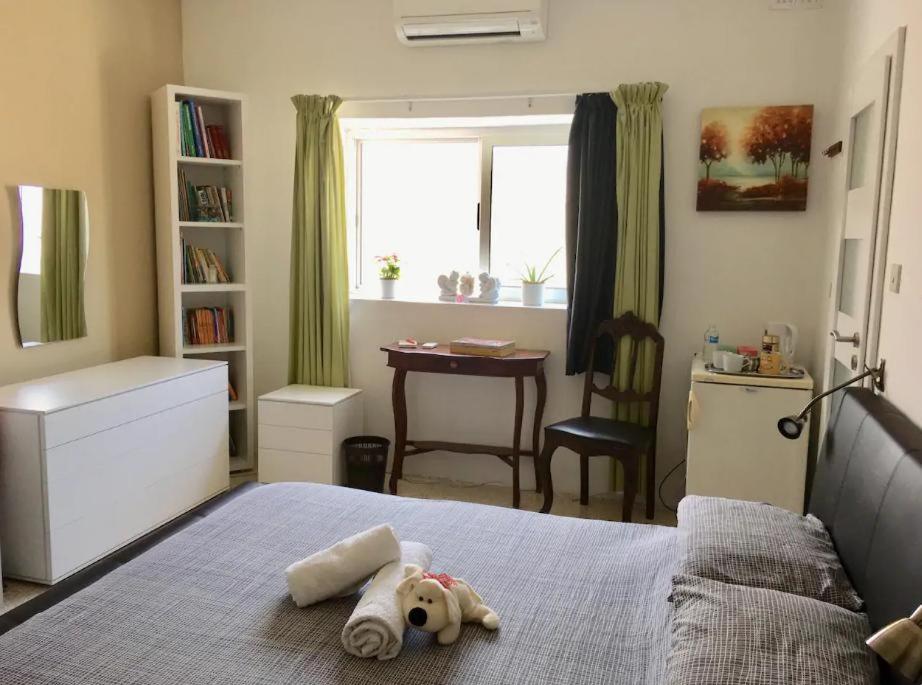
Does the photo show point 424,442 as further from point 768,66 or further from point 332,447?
point 768,66

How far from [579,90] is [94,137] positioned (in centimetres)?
240

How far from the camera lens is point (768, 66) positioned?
354 centimetres

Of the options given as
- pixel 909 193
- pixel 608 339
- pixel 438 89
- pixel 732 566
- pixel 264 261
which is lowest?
pixel 732 566

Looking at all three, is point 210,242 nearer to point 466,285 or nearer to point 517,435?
point 466,285

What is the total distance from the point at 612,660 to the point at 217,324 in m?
3.21

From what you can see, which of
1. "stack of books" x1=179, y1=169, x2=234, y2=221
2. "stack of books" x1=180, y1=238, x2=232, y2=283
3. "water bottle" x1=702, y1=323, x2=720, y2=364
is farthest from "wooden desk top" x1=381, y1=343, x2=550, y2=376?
"stack of books" x1=179, y1=169, x2=234, y2=221

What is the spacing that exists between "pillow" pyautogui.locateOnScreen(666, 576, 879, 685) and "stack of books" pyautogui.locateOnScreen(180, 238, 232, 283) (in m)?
3.32

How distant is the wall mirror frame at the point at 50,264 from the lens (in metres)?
3.26

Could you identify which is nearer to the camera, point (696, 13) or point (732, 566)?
point (732, 566)

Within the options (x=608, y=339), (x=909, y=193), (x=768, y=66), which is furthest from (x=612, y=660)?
(x=768, y=66)

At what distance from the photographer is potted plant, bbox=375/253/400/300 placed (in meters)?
4.30

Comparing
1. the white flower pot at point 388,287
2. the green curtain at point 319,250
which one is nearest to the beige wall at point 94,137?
the green curtain at point 319,250

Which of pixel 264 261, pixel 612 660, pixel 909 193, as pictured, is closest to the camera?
pixel 612 660

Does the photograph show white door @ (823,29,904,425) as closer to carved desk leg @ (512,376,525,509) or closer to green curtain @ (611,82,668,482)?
green curtain @ (611,82,668,482)
